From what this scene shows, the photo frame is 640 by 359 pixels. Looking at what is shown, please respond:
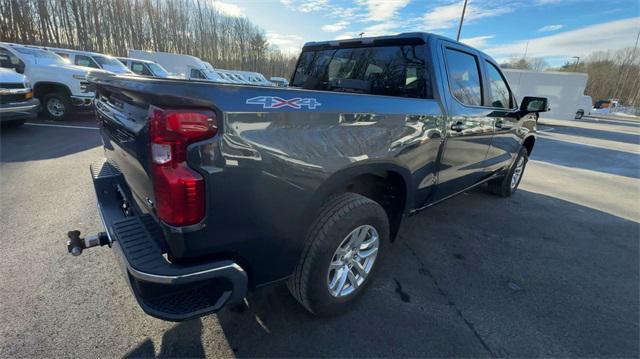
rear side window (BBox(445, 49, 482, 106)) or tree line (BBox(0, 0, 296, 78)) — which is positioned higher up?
tree line (BBox(0, 0, 296, 78))

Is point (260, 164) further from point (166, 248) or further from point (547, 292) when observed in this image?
point (547, 292)

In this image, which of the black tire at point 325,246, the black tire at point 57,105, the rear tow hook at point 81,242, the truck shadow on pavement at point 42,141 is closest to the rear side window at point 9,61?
the black tire at point 57,105

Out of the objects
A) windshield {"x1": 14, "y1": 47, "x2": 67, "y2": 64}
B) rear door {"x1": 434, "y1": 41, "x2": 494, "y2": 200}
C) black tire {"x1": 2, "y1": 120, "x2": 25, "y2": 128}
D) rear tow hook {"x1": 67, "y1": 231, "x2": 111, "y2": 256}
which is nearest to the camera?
rear tow hook {"x1": 67, "y1": 231, "x2": 111, "y2": 256}

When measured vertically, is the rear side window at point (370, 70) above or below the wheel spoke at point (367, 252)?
above

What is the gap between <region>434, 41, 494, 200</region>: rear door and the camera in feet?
9.50

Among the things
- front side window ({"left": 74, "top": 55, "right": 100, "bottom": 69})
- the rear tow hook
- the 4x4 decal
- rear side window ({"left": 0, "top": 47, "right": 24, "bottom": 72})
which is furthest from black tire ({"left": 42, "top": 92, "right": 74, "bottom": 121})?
the 4x4 decal

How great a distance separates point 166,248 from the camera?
155 cm

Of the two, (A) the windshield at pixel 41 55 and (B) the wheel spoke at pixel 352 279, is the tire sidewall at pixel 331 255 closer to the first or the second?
(B) the wheel spoke at pixel 352 279

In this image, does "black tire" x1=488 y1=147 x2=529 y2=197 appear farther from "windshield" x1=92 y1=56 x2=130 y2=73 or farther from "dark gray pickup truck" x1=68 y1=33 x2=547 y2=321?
"windshield" x1=92 y1=56 x2=130 y2=73

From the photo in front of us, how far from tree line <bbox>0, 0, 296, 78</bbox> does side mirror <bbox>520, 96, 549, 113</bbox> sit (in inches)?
1175

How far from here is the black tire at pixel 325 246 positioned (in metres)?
1.94

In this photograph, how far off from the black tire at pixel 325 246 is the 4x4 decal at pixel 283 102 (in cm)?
68

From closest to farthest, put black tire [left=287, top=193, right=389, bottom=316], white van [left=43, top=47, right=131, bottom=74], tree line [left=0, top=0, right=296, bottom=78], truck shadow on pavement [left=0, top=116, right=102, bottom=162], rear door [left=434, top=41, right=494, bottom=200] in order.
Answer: black tire [left=287, top=193, right=389, bottom=316]
rear door [left=434, top=41, right=494, bottom=200]
truck shadow on pavement [left=0, top=116, right=102, bottom=162]
white van [left=43, top=47, right=131, bottom=74]
tree line [left=0, top=0, right=296, bottom=78]

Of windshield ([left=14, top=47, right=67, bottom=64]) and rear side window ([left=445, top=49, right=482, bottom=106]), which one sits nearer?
rear side window ([left=445, top=49, right=482, bottom=106])
